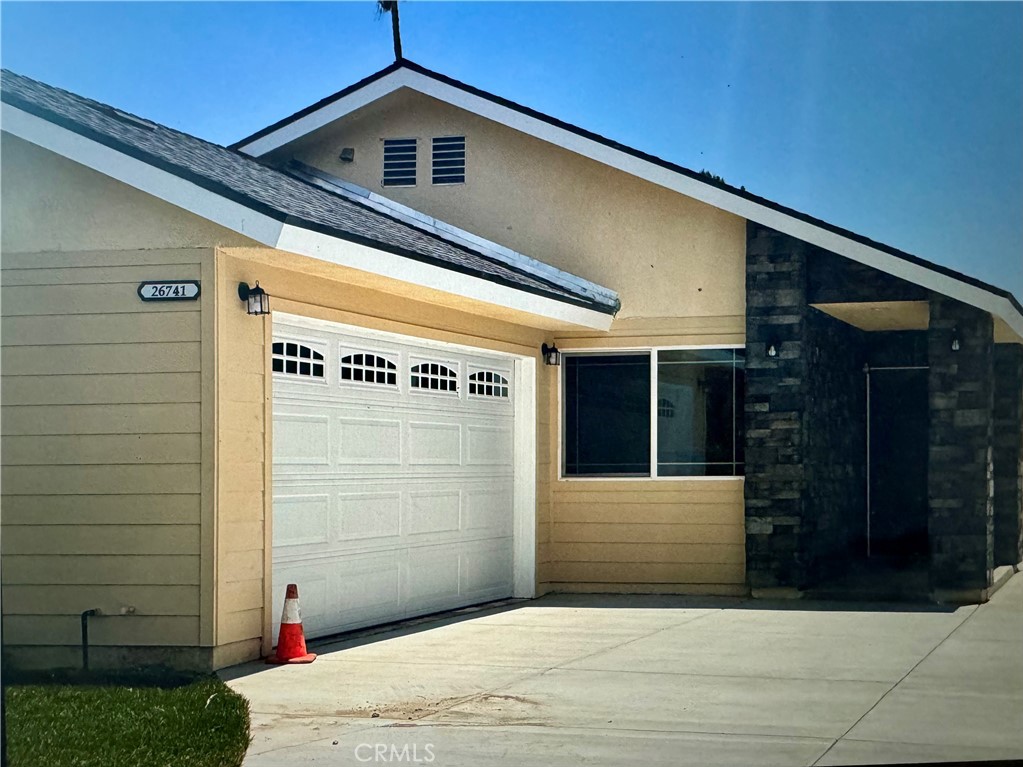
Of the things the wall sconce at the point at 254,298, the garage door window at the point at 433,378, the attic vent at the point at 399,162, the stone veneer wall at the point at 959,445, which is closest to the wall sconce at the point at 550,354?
the garage door window at the point at 433,378

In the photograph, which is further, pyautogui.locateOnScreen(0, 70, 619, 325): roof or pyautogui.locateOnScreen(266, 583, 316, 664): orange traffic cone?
pyautogui.locateOnScreen(266, 583, 316, 664): orange traffic cone

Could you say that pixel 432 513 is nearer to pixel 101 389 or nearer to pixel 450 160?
pixel 101 389

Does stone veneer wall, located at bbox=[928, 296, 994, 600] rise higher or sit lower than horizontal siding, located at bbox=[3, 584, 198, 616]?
higher

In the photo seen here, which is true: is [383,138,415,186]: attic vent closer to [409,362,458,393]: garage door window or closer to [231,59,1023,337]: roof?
[231,59,1023,337]: roof

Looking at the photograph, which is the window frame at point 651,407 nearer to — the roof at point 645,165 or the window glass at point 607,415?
the window glass at point 607,415

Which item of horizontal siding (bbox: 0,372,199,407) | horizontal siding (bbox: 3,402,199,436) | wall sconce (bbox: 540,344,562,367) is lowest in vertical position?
horizontal siding (bbox: 3,402,199,436)

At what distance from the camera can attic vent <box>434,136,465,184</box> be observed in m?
14.7

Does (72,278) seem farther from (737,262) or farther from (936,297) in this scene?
(936,297)

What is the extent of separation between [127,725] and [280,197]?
4.72 meters

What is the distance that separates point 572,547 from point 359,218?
14.9ft

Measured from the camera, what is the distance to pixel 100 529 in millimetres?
9164

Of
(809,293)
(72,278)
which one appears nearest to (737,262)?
(809,293)

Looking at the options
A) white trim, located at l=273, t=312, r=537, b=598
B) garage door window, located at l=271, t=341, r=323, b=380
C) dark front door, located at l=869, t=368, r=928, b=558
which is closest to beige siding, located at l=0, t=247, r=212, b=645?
garage door window, located at l=271, t=341, r=323, b=380

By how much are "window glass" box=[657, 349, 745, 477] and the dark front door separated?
3830 mm
